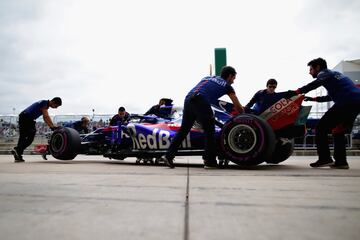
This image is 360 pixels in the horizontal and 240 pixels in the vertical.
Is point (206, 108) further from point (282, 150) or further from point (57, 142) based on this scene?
point (57, 142)

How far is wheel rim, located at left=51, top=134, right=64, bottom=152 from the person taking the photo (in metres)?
6.32

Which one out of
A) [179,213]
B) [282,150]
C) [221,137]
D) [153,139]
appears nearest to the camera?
[179,213]

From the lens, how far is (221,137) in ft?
14.4

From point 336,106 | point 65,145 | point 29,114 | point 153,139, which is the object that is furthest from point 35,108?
point 336,106

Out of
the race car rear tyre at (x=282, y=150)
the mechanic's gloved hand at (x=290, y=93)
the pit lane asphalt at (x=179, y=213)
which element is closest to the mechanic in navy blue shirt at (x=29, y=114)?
the race car rear tyre at (x=282, y=150)

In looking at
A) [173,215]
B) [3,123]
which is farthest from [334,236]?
[3,123]

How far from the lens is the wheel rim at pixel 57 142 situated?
20.7 ft

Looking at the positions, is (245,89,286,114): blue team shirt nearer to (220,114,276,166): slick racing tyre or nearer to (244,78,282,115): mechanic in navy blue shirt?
(244,78,282,115): mechanic in navy blue shirt

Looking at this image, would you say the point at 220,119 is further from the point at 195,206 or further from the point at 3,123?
the point at 3,123

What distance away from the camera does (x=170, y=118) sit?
6.08 meters

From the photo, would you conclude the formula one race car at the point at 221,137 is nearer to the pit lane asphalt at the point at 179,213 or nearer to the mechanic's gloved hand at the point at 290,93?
the mechanic's gloved hand at the point at 290,93

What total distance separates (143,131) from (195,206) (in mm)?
3985

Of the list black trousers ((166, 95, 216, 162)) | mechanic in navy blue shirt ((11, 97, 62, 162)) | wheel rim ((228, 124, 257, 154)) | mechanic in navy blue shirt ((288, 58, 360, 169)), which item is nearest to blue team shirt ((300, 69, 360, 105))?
mechanic in navy blue shirt ((288, 58, 360, 169))

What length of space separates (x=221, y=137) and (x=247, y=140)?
351 millimetres
